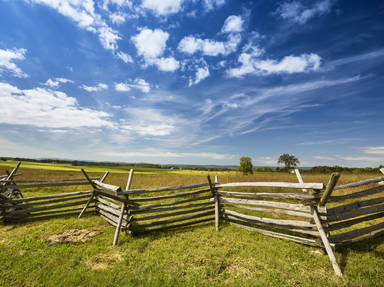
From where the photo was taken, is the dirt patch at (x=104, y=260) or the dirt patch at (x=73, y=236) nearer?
the dirt patch at (x=104, y=260)

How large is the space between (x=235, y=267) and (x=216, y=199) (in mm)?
3047

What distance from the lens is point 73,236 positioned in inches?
227

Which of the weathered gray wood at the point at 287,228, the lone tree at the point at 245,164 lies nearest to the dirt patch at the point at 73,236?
the weathered gray wood at the point at 287,228

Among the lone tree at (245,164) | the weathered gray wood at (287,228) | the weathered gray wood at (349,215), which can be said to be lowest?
the weathered gray wood at (287,228)

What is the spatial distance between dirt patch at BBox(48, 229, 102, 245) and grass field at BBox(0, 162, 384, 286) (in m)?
0.23

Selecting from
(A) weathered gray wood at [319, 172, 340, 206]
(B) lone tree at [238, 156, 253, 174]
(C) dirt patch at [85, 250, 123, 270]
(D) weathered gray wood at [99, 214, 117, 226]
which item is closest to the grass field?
(C) dirt patch at [85, 250, 123, 270]

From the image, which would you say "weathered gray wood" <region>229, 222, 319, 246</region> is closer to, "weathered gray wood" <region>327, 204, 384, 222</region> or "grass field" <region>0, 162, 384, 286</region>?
"grass field" <region>0, 162, 384, 286</region>

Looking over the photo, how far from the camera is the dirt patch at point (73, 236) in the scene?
5441mm

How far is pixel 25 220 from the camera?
7.27 m

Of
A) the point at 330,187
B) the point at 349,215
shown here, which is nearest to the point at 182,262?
the point at 330,187

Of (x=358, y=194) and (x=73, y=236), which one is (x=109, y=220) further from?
(x=358, y=194)

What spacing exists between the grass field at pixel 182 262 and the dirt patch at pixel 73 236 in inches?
9.1

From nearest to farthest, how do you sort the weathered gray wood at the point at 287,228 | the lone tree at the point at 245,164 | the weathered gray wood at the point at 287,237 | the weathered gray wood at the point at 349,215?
the weathered gray wood at the point at 349,215
the weathered gray wood at the point at 287,228
the weathered gray wood at the point at 287,237
the lone tree at the point at 245,164

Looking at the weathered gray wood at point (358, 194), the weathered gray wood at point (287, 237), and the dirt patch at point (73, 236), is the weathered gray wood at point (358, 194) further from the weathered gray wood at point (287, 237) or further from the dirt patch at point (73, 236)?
the dirt patch at point (73, 236)
